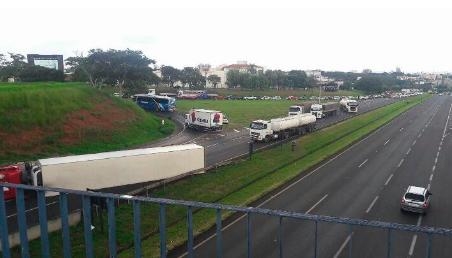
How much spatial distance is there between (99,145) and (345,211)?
1118 inches

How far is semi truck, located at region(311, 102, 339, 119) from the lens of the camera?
79.2 meters

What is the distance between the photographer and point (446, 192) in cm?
2914

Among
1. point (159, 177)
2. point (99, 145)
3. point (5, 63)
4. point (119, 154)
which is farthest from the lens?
point (5, 63)

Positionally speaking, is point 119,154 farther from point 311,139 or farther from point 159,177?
point 311,139

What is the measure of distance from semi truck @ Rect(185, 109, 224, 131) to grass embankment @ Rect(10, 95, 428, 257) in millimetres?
12239

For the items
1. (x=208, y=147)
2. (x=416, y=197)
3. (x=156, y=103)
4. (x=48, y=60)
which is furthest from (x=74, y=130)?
(x=48, y=60)

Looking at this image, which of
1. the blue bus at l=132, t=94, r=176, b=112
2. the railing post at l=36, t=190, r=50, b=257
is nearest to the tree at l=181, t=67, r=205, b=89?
the blue bus at l=132, t=94, r=176, b=112

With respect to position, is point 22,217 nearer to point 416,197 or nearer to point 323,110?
point 416,197

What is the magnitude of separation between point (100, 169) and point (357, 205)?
1573cm

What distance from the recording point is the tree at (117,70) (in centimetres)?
9231

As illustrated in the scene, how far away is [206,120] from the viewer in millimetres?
56688

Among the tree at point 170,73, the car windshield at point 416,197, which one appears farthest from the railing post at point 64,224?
the tree at point 170,73

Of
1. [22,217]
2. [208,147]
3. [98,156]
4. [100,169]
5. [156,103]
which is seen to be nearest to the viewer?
[22,217]

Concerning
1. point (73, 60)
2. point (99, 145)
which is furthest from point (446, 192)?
point (73, 60)
